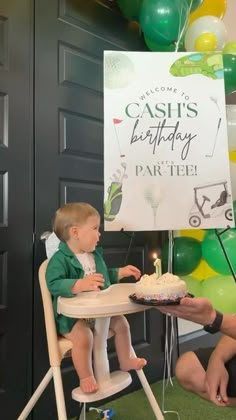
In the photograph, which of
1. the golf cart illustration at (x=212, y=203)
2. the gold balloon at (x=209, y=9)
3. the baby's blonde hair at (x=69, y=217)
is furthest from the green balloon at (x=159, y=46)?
the baby's blonde hair at (x=69, y=217)

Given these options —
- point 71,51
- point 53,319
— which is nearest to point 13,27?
point 71,51

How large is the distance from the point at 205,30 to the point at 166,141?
0.71 metres

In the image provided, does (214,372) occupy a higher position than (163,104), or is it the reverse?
(163,104)

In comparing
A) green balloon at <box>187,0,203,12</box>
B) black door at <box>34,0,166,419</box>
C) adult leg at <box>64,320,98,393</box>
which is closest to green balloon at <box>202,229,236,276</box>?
black door at <box>34,0,166,419</box>

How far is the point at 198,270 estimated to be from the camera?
216 centimetres

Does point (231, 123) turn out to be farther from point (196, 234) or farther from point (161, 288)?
point (161, 288)

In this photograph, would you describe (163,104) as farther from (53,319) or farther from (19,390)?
(19,390)

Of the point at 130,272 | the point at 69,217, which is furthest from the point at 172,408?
the point at 69,217

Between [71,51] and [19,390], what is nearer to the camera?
[19,390]

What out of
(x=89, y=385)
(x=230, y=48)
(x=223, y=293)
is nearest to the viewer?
(x=89, y=385)

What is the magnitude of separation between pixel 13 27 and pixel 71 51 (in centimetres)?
31

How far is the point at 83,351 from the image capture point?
4.07 feet

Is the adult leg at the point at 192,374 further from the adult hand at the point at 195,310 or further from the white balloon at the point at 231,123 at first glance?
the white balloon at the point at 231,123

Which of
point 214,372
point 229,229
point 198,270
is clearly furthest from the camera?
point 198,270
